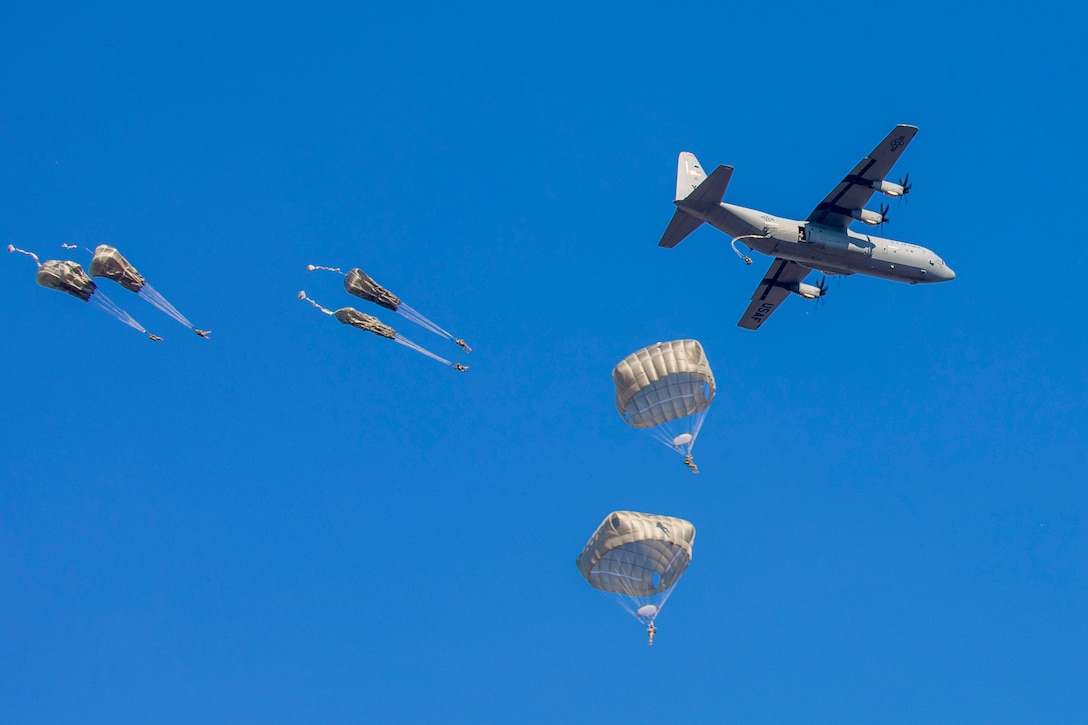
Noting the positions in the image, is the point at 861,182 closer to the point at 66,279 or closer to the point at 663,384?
the point at 663,384

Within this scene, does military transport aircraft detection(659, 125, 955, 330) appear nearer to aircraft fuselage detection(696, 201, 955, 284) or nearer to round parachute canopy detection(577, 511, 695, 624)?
aircraft fuselage detection(696, 201, 955, 284)

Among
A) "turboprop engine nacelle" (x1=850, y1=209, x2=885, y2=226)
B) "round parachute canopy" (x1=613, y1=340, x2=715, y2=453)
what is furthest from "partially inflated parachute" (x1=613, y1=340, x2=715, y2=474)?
"turboprop engine nacelle" (x1=850, y1=209, x2=885, y2=226)

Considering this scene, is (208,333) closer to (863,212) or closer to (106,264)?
(106,264)

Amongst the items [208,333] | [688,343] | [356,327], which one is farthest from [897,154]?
[208,333]

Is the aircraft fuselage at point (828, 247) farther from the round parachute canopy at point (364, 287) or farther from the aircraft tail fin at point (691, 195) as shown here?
the round parachute canopy at point (364, 287)

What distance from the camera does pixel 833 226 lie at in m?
48.9

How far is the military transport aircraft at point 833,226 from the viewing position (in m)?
46.4

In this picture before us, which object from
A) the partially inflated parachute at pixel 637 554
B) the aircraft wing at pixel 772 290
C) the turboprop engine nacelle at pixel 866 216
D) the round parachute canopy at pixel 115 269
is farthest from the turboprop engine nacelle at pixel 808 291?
the round parachute canopy at pixel 115 269

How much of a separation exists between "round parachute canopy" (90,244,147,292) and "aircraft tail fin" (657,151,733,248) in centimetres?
2457

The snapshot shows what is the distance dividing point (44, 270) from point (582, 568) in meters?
26.3

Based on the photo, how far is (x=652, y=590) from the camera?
3838 centimetres

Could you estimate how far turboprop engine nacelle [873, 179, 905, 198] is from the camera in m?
48.1

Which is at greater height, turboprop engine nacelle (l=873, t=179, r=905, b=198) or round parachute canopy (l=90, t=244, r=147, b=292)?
turboprop engine nacelle (l=873, t=179, r=905, b=198)

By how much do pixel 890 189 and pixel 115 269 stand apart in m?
36.2
